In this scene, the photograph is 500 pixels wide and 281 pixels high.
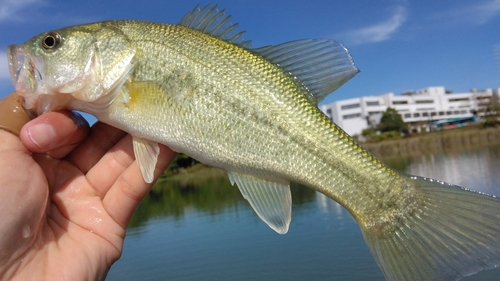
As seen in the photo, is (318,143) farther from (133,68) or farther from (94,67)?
(94,67)

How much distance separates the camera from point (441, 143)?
52.6m

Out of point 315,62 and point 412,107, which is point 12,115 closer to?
point 315,62

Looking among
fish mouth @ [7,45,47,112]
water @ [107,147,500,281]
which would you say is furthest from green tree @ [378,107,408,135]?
fish mouth @ [7,45,47,112]

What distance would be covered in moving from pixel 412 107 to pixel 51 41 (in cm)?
11736

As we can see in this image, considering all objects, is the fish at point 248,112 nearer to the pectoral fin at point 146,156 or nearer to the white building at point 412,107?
the pectoral fin at point 146,156

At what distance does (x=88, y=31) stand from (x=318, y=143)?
7.95 feet

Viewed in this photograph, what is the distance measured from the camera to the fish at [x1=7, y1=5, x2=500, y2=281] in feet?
10.0

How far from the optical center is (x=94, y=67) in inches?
136

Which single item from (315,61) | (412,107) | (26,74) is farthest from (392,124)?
(26,74)

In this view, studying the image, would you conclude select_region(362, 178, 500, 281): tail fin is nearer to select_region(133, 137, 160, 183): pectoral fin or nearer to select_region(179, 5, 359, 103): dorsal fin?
select_region(179, 5, 359, 103): dorsal fin

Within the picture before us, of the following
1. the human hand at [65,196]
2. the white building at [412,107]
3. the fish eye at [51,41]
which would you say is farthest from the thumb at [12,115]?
the white building at [412,107]

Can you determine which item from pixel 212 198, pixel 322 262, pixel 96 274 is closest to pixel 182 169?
pixel 212 198

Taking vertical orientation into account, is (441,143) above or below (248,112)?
below

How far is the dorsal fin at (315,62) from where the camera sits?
11.1 ft
